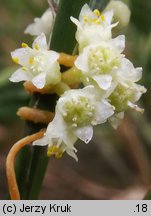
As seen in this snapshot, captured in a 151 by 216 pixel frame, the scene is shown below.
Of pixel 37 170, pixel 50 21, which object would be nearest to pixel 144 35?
pixel 50 21

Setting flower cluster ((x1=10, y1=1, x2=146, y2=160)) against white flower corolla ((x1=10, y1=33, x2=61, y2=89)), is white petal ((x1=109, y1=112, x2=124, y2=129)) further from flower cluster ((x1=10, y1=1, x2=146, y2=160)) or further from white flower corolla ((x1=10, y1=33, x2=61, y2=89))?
white flower corolla ((x1=10, y1=33, x2=61, y2=89))

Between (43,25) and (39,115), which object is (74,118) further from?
(43,25)

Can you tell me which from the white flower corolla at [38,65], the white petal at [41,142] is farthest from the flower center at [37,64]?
the white petal at [41,142]

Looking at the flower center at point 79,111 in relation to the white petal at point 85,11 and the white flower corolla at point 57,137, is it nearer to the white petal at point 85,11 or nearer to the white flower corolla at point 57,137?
the white flower corolla at point 57,137

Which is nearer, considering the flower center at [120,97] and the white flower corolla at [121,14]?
the flower center at [120,97]

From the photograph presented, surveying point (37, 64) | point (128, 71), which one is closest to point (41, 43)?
point (37, 64)
